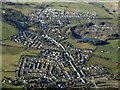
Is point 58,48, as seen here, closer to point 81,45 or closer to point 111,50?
point 81,45

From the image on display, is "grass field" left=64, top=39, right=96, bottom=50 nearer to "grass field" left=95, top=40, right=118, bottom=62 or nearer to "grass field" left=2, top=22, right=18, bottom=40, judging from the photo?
"grass field" left=95, top=40, right=118, bottom=62

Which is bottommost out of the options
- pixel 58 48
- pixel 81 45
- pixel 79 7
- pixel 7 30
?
pixel 58 48

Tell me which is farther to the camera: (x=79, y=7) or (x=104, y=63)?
(x=79, y=7)

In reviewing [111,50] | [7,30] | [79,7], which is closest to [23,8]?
[79,7]

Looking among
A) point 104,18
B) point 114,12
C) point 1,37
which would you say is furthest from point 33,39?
point 114,12

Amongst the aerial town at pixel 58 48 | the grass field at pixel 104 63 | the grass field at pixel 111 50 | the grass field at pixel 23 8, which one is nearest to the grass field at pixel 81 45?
the aerial town at pixel 58 48

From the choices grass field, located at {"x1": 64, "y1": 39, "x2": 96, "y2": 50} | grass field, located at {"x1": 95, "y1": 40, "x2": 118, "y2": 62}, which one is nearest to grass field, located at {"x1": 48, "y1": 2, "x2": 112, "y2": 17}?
grass field, located at {"x1": 95, "y1": 40, "x2": 118, "y2": 62}

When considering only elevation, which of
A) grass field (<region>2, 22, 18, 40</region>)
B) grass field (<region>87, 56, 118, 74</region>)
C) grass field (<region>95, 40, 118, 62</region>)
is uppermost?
grass field (<region>2, 22, 18, 40</region>)
